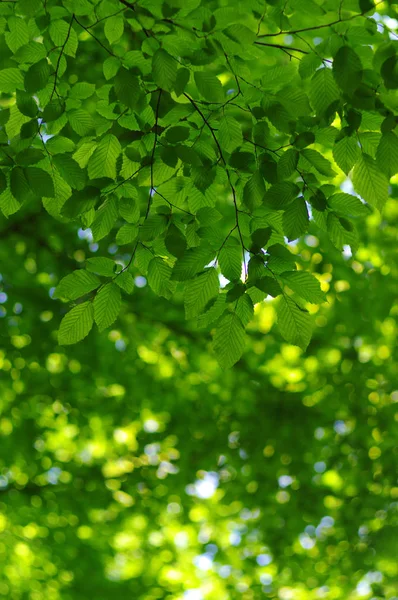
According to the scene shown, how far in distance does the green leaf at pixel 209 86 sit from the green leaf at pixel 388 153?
21.8 inches

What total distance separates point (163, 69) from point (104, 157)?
426mm

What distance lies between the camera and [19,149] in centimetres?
209

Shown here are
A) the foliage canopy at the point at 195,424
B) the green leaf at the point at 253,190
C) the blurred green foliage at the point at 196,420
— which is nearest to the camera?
the green leaf at the point at 253,190

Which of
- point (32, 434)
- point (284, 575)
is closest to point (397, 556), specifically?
point (284, 575)

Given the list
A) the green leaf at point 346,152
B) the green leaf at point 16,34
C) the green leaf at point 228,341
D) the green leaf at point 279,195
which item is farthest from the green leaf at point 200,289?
the green leaf at point 16,34

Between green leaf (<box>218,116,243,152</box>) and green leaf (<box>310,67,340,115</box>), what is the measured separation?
12.5 inches

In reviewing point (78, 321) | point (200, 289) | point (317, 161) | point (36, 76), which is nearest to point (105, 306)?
point (78, 321)

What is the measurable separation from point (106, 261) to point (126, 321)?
3.70 m

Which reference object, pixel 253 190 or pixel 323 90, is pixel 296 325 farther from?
pixel 323 90

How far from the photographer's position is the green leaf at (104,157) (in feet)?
6.95

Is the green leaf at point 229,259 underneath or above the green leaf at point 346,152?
underneath

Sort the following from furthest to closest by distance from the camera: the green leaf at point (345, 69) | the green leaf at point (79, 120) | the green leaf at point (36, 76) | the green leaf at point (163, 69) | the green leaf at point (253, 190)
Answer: the green leaf at point (79, 120), the green leaf at point (253, 190), the green leaf at point (36, 76), the green leaf at point (163, 69), the green leaf at point (345, 69)

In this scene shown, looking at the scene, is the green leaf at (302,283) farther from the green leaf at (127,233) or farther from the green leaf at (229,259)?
the green leaf at (127,233)

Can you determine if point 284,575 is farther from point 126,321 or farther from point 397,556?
point 126,321
